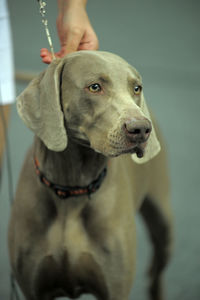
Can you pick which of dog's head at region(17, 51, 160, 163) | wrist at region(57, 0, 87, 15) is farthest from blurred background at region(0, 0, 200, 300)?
wrist at region(57, 0, 87, 15)

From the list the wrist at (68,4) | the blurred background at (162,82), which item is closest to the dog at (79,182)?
the wrist at (68,4)

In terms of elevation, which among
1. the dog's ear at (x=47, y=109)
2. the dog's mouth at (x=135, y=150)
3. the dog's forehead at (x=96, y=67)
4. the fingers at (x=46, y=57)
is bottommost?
the dog's mouth at (x=135, y=150)

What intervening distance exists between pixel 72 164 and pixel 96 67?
288mm

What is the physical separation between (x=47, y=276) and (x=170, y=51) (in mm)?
4291

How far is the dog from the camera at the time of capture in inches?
50.9

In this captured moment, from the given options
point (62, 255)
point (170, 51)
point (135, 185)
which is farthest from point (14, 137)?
point (170, 51)

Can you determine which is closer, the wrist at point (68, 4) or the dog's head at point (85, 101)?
the dog's head at point (85, 101)

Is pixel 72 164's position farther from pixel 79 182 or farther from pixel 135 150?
pixel 135 150

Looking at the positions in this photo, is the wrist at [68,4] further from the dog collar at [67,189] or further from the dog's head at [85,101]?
the dog collar at [67,189]

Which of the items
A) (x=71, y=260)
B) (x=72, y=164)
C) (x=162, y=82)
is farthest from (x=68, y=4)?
(x=162, y=82)

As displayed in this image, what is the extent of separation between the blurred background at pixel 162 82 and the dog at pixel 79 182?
0.53 metres

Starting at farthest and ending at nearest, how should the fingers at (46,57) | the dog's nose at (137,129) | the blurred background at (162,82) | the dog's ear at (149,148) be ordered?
the blurred background at (162,82), the fingers at (46,57), the dog's ear at (149,148), the dog's nose at (137,129)

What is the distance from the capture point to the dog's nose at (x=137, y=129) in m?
1.17

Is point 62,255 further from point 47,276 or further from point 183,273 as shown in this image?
point 183,273
